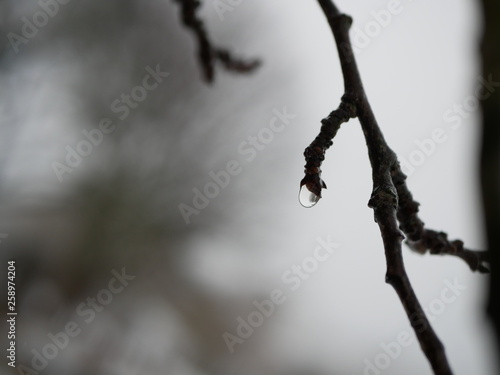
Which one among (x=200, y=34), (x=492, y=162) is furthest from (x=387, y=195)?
(x=200, y=34)

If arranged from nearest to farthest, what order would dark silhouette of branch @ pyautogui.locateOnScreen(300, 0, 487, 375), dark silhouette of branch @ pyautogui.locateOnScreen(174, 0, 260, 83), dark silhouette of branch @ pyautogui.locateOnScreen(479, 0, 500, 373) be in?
dark silhouette of branch @ pyautogui.locateOnScreen(300, 0, 487, 375), dark silhouette of branch @ pyautogui.locateOnScreen(479, 0, 500, 373), dark silhouette of branch @ pyautogui.locateOnScreen(174, 0, 260, 83)

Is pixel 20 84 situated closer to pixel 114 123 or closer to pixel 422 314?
pixel 114 123

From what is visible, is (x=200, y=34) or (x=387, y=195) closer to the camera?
(x=387, y=195)

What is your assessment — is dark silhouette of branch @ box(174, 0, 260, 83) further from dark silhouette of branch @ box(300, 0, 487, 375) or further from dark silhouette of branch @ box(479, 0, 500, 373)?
dark silhouette of branch @ box(479, 0, 500, 373)

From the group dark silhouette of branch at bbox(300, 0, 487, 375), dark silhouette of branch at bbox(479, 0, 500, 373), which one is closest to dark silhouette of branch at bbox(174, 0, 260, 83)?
dark silhouette of branch at bbox(300, 0, 487, 375)

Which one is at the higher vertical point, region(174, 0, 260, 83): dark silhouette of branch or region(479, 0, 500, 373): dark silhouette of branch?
region(479, 0, 500, 373): dark silhouette of branch

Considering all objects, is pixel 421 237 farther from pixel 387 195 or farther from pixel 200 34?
pixel 200 34

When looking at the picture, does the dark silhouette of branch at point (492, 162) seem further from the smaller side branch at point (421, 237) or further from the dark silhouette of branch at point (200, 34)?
the dark silhouette of branch at point (200, 34)

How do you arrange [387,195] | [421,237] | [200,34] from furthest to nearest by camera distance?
[200,34] → [421,237] → [387,195]
